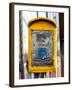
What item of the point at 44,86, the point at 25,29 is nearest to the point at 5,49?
the point at 25,29

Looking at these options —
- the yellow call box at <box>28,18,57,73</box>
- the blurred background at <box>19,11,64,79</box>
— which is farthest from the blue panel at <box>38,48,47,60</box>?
the blurred background at <box>19,11,64,79</box>

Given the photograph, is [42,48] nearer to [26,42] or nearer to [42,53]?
[42,53]

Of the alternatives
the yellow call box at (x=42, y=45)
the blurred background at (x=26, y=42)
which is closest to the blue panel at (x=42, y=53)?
the yellow call box at (x=42, y=45)

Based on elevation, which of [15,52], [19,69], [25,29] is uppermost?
[25,29]

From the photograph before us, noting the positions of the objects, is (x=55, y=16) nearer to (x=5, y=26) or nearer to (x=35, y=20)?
(x=35, y=20)

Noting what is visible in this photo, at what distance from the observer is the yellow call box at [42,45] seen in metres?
1.91

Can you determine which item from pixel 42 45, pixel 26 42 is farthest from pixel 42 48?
pixel 26 42

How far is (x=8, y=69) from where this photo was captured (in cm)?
186

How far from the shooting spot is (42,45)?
1.94m

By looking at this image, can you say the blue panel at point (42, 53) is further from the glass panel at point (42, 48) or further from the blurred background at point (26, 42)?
the blurred background at point (26, 42)

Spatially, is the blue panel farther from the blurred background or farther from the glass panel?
the blurred background

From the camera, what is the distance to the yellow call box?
1908mm

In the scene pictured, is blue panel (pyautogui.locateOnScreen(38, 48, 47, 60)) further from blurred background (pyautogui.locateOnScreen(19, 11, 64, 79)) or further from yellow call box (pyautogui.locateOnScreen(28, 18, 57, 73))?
blurred background (pyautogui.locateOnScreen(19, 11, 64, 79))
